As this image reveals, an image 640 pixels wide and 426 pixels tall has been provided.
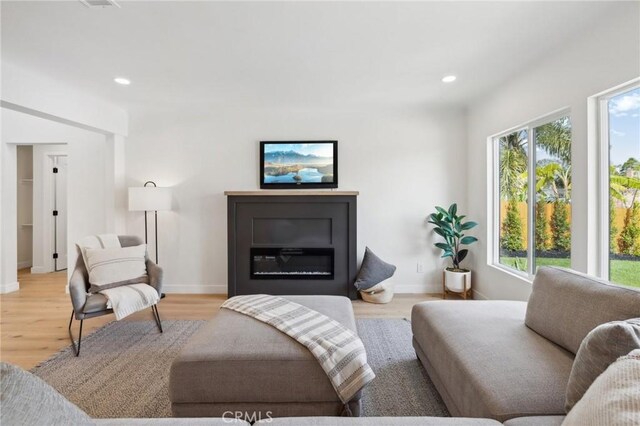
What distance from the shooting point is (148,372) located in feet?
7.10

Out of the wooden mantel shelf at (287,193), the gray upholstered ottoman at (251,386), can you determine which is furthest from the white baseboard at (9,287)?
the gray upholstered ottoman at (251,386)

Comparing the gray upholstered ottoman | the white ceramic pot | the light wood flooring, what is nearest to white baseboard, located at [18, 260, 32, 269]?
the light wood flooring

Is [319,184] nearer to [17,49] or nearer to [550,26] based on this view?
[550,26]

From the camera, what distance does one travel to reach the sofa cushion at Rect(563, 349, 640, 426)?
0.73m

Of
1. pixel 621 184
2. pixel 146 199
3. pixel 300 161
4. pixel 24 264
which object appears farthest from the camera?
pixel 24 264

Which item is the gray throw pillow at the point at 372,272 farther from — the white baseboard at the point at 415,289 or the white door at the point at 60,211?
the white door at the point at 60,211

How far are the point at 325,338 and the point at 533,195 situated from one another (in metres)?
2.56

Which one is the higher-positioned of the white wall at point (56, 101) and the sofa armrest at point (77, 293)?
the white wall at point (56, 101)

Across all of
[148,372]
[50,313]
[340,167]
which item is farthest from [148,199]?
[340,167]

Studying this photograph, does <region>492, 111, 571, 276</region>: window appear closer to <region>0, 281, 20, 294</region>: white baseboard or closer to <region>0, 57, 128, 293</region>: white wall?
<region>0, 57, 128, 293</region>: white wall

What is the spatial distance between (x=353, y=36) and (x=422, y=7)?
0.51 metres

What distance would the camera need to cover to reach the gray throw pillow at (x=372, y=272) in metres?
3.77

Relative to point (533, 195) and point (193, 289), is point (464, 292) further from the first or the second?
point (193, 289)

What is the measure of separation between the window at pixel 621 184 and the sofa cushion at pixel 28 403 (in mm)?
2953
